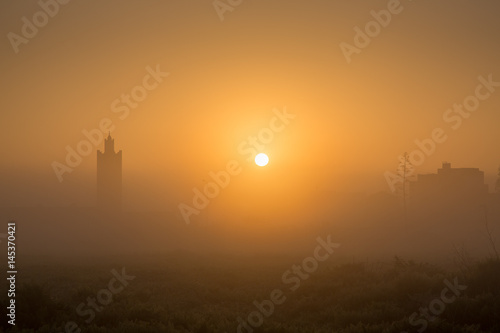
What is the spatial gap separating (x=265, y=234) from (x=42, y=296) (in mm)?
65911

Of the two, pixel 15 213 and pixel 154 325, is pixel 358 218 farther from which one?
pixel 154 325

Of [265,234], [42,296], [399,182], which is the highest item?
[399,182]

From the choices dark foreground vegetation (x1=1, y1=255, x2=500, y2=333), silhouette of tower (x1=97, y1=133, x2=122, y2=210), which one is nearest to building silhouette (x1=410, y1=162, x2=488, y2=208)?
silhouette of tower (x1=97, y1=133, x2=122, y2=210)

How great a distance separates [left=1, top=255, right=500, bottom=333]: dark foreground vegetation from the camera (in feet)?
43.1

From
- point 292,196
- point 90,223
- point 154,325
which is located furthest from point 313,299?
point 292,196

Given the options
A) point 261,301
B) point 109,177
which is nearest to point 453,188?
point 109,177

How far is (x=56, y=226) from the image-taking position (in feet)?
264

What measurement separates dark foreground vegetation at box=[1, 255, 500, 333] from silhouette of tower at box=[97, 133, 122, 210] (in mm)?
62809

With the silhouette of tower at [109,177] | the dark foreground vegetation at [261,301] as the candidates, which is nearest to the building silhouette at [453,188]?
the silhouette of tower at [109,177]

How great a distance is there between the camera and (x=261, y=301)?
19.7 m

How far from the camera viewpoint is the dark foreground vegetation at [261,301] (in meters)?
13.1

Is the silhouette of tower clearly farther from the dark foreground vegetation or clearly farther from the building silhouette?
the dark foreground vegetation

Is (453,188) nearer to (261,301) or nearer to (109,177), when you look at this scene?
(109,177)

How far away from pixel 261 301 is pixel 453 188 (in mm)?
77229
